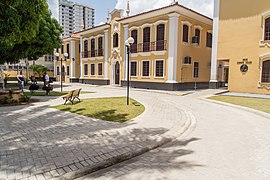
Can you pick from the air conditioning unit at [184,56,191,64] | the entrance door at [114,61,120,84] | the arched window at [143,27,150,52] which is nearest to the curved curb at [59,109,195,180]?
the air conditioning unit at [184,56,191,64]

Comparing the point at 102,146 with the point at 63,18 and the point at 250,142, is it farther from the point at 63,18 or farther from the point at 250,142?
the point at 63,18

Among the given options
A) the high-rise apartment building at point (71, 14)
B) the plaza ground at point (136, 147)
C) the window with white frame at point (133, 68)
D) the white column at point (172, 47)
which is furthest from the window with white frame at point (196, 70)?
the high-rise apartment building at point (71, 14)

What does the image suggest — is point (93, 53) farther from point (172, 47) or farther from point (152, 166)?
point (152, 166)

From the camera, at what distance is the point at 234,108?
34.6ft

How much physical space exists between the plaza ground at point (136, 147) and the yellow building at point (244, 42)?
10.1 m

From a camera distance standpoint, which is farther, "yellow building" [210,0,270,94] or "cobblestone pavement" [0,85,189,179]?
"yellow building" [210,0,270,94]

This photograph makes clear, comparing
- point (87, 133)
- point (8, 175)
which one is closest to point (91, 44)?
point (87, 133)

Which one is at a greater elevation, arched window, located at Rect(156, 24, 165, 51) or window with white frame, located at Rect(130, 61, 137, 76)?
arched window, located at Rect(156, 24, 165, 51)

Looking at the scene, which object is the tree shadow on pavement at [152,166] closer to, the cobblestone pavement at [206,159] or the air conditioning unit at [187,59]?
the cobblestone pavement at [206,159]

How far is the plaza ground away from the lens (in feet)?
11.7

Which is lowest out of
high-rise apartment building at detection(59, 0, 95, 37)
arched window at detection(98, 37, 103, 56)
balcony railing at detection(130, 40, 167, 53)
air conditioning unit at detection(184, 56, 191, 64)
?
air conditioning unit at detection(184, 56, 191, 64)

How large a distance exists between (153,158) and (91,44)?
2716 cm

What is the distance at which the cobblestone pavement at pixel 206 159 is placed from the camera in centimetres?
351

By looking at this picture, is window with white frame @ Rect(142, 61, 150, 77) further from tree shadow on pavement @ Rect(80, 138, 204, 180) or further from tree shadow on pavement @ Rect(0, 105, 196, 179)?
tree shadow on pavement @ Rect(80, 138, 204, 180)
